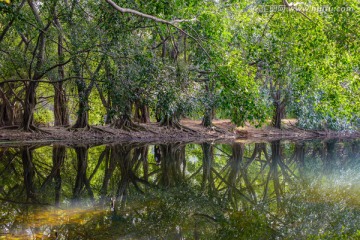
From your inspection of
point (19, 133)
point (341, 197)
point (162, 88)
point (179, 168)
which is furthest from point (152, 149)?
point (341, 197)

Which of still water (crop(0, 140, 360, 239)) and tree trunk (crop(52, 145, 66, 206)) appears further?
tree trunk (crop(52, 145, 66, 206))

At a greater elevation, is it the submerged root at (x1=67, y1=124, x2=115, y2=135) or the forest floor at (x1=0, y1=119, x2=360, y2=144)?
the submerged root at (x1=67, y1=124, x2=115, y2=135)

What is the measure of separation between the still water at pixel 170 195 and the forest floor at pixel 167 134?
2.34 meters

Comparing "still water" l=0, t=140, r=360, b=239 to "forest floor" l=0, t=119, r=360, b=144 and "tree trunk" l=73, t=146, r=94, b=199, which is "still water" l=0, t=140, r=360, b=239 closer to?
"tree trunk" l=73, t=146, r=94, b=199

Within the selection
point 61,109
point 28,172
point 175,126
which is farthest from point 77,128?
point 28,172

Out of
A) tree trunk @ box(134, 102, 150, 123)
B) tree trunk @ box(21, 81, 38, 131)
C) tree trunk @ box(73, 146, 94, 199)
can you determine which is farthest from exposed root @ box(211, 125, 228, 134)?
tree trunk @ box(21, 81, 38, 131)

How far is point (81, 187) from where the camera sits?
10531mm

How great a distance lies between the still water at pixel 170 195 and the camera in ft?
23.4

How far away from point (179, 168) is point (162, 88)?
4.00 metres

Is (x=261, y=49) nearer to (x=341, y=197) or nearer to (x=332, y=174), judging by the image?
(x=341, y=197)

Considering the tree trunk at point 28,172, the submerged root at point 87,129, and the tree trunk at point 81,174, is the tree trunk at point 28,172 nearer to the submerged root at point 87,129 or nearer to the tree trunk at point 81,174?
the tree trunk at point 81,174

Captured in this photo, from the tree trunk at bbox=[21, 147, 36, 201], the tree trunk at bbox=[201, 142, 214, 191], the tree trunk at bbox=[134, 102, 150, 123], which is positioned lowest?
the tree trunk at bbox=[201, 142, 214, 191]

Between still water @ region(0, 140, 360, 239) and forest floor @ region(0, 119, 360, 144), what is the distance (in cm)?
234

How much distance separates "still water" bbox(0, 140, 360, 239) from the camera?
712 cm
